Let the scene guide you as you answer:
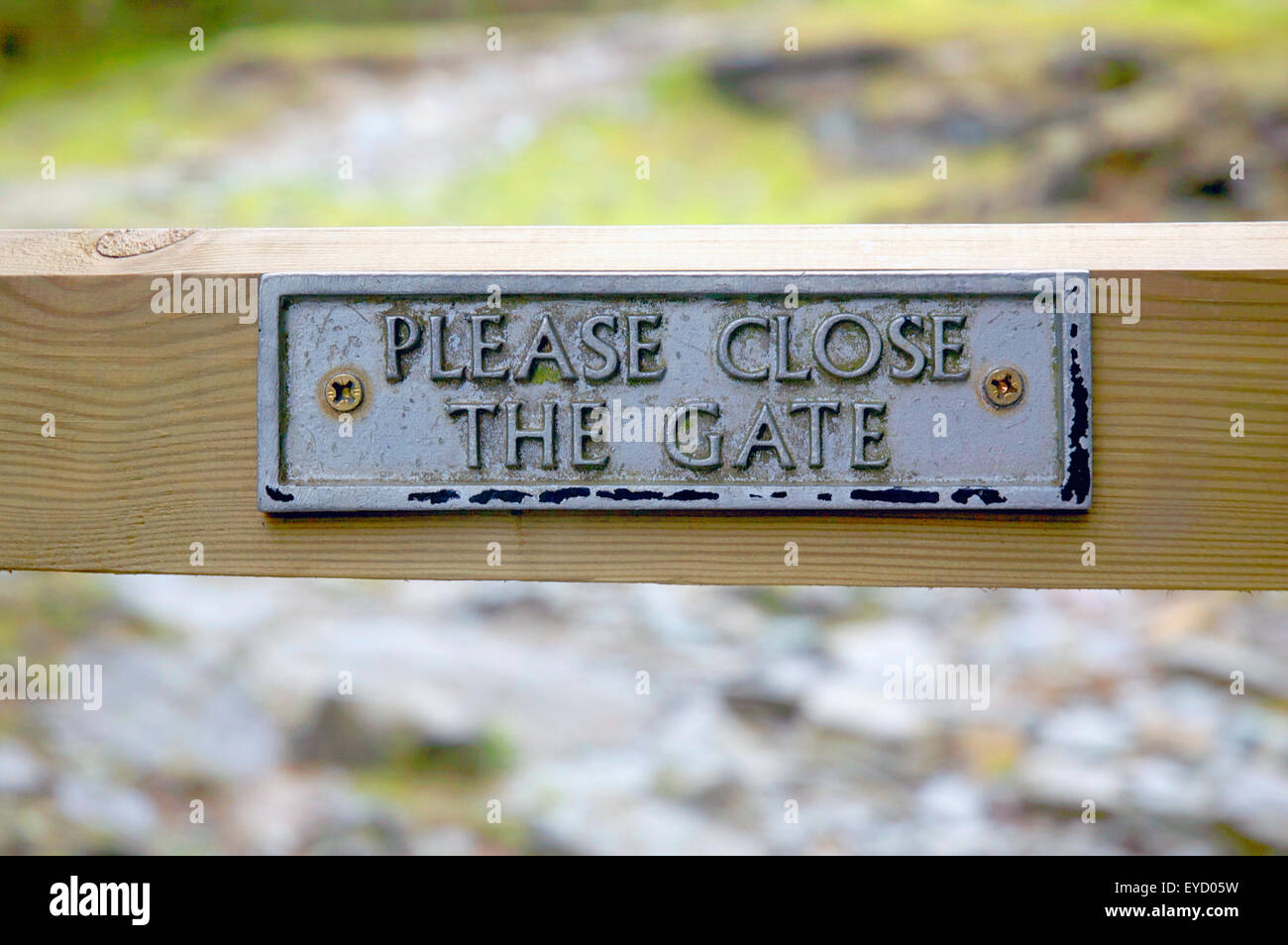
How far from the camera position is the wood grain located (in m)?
0.88

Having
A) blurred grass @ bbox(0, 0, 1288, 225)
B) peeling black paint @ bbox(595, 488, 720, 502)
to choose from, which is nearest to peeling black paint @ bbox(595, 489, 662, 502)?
peeling black paint @ bbox(595, 488, 720, 502)

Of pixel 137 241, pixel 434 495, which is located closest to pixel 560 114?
pixel 137 241

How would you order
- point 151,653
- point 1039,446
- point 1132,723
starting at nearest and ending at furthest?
point 1039,446
point 1132,723
point 151,653

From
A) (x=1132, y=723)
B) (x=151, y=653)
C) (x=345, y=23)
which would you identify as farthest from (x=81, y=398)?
(x=345, y=23)

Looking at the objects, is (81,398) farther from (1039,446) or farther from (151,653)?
(151,653)

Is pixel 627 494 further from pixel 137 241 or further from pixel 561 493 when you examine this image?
pixel 137 241

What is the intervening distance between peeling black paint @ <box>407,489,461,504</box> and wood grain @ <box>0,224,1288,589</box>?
30 mm

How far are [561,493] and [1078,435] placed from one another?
1.50ft

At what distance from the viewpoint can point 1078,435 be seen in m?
0.87

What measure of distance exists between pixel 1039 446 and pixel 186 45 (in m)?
2.58

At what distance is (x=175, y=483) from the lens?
3.06ft

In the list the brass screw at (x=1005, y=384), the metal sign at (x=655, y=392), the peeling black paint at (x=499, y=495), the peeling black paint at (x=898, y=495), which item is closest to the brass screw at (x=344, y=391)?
the metal sign at (x=655, y=392)

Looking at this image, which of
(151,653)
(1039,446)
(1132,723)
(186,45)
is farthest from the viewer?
(186,45)

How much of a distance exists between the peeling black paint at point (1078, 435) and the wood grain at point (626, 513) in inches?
1.0
